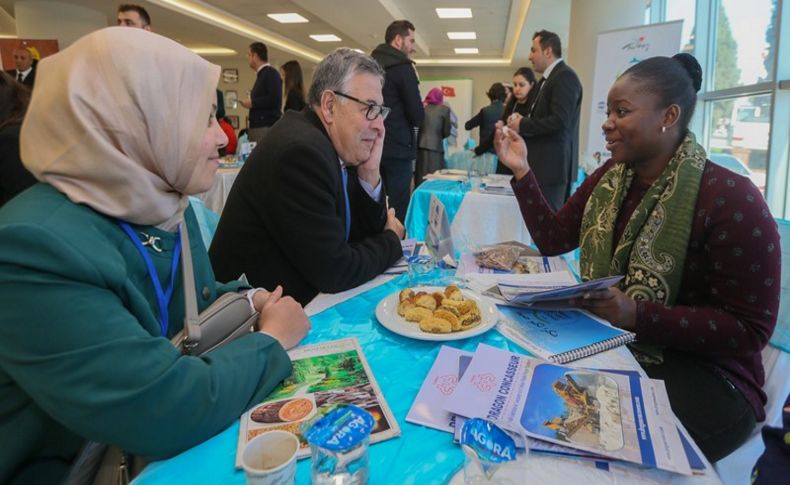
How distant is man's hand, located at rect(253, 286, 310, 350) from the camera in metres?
0.89

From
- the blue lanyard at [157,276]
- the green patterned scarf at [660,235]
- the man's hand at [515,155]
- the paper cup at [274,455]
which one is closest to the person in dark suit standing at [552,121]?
the man's hand at [515,155]

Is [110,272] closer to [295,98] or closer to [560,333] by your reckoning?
[560,333]

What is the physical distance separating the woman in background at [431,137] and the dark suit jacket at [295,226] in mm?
5025

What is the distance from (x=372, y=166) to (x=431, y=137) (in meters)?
5.01

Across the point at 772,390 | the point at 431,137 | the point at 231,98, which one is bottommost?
the point at 772,390

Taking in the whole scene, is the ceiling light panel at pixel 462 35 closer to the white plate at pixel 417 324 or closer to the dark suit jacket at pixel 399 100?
the dark suit jacket at pixel 399 100

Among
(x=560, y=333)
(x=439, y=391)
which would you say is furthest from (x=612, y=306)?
(x=439, y=391)

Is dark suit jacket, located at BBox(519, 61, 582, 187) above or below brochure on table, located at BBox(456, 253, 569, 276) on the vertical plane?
above

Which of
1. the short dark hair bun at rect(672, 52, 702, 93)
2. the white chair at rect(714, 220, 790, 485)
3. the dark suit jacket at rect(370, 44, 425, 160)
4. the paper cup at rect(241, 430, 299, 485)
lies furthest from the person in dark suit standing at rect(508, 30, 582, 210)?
the paper cup at rect(241, 430, 299, 485)

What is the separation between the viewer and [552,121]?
3.38m

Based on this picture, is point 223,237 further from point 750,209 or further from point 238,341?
point 750,209

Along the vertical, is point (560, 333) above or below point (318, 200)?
below

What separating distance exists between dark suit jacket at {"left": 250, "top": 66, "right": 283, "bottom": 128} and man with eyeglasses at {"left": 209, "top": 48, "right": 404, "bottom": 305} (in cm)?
399

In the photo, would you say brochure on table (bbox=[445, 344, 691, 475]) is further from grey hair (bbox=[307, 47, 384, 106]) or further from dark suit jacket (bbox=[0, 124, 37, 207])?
dark suit jacket (bbox=[0, 124, 37, 207])
